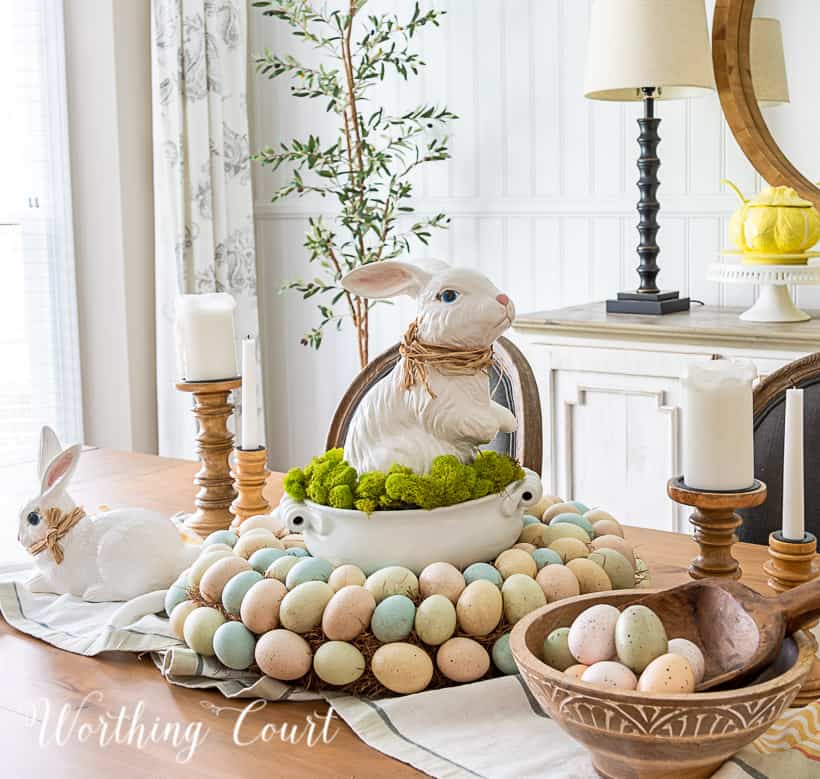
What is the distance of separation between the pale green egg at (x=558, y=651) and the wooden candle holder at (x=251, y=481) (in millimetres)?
652

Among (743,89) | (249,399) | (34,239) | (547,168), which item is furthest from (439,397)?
(34,239)

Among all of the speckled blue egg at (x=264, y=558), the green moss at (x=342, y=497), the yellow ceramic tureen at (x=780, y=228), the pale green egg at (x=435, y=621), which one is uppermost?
the yellow ceramic tureen at (x=780, y=228)

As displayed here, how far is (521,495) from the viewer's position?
108cm

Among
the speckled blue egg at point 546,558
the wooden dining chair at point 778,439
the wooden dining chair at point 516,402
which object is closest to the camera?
the speckled blue egg at point 546,558

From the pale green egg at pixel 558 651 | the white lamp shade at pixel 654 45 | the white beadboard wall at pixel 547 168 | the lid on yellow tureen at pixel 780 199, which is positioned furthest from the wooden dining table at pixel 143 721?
the white beadboard wall at pixel 547 168

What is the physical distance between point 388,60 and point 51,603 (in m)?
2.31

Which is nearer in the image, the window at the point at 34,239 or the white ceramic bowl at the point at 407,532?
the white ceramic bowl at the point at 407,532

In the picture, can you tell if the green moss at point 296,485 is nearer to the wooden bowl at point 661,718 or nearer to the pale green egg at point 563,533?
the pale green egg at point 563,533

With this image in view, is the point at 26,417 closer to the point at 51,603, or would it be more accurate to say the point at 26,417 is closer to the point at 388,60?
the point at 388,60

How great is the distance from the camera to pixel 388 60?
315cm

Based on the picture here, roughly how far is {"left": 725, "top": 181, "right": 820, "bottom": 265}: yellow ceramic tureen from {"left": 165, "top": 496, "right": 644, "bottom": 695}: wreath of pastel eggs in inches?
63.7

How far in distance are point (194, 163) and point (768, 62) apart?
169cm

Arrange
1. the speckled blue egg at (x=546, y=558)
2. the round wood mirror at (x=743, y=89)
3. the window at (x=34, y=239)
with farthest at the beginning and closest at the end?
the window at (x=34, y=239) → the round wood mirror at (x=743, y=89) → the speckled blue egg at (x=546, y=558)

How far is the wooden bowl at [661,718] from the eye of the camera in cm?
70
